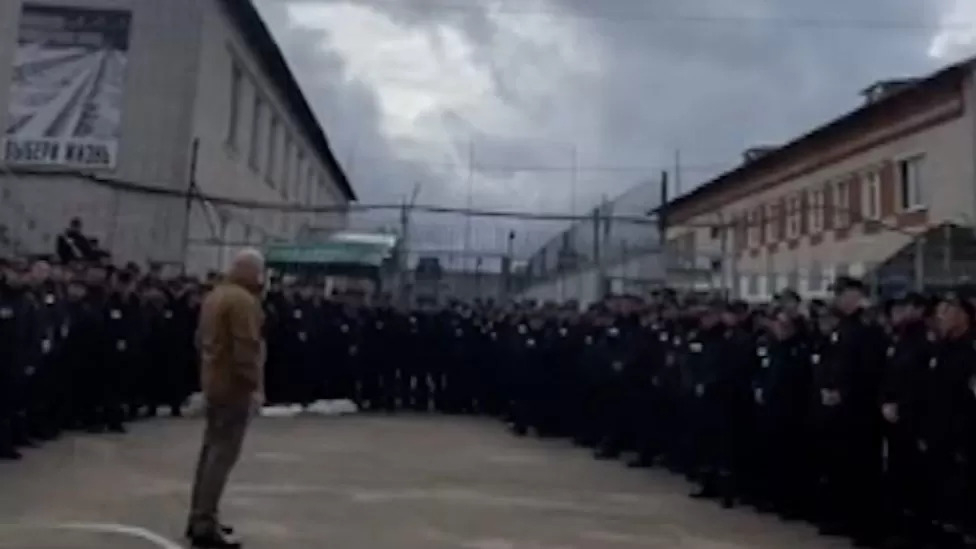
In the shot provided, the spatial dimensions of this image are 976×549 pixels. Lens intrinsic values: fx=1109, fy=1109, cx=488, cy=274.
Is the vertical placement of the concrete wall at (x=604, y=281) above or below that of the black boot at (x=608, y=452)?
above

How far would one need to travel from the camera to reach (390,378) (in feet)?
58.2

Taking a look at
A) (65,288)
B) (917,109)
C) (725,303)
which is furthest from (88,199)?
(917,109)

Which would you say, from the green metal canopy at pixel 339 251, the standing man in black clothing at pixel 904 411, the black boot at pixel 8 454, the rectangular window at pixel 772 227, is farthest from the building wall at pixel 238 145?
the standing man in black clothing at pixel 904 411

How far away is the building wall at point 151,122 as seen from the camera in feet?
65.5

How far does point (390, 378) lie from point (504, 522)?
9.28 m

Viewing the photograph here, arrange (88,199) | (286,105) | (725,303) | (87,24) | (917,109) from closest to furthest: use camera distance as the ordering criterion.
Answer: (725,303), (88,199), (87,24), (917,109), (286,105)

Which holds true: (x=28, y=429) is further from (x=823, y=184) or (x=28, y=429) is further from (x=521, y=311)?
(x=823, y=184)

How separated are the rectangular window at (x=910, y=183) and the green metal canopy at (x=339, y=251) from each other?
14.3m

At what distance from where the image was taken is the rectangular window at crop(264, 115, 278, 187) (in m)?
31.3

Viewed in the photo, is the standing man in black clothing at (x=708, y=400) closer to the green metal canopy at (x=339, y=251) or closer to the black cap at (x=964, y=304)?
the black cap at (x=964, y=304)

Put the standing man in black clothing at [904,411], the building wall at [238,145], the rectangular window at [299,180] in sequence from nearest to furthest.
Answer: the standing man in black clothing at [904,411] < the building wall at [238,145] < the rectangular window at [299,180]

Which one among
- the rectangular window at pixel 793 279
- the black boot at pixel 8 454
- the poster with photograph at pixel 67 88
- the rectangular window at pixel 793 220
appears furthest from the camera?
the rectangular window at pixel 793 220

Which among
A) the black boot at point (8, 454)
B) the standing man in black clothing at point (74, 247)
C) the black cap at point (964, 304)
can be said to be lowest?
the black boot at point (8, 454)

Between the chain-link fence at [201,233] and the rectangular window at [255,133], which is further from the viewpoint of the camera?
the rectangular window at [255,133]
